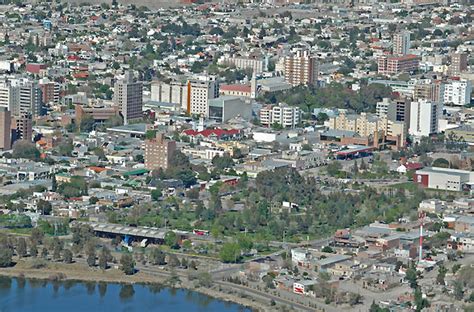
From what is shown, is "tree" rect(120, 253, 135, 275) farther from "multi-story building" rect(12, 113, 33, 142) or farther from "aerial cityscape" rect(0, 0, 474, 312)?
"multi-story building" rect(12, 113, 33, 142)

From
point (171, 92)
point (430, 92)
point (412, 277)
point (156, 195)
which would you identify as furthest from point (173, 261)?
point (430, 92)

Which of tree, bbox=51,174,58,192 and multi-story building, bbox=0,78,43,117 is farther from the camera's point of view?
multi-story building, bbox=0,78,43,117

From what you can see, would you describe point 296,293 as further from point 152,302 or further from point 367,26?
point 367,26

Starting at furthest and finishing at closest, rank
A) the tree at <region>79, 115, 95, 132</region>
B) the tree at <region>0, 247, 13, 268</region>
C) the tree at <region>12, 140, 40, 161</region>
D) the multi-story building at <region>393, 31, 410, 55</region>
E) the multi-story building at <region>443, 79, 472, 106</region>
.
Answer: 1. the multi-story building at <region>393, 31, 410, 55</region>
2. the multi-story building at <region>443, 79, 472, 106</region>
3. the tree at <region>79, 115, 95, 132</region>
4. the tree at <region>12, 140, 40, 161</region>
5. the tree at <region>0, 247, 13, 268</region>

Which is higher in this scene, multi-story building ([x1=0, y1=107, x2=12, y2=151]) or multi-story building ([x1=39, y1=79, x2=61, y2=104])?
multi-story building ([x1=39, y1=79, x2=61, y2=104])

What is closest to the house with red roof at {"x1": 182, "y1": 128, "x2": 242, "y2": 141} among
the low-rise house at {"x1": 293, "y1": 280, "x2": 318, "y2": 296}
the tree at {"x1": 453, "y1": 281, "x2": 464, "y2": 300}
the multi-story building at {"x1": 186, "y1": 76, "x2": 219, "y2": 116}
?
the multi-story building at {"x1": 186, "y1": 76, "x2": 219, "y2": 116}

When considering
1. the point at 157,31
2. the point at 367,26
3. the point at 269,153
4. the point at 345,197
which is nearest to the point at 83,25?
the point at 157,31

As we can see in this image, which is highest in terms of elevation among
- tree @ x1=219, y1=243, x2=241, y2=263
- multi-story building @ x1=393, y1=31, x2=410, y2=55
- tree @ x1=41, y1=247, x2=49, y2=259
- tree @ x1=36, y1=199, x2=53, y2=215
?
multi-story building @ x1=393, y1=31, x2=410, y2=55
